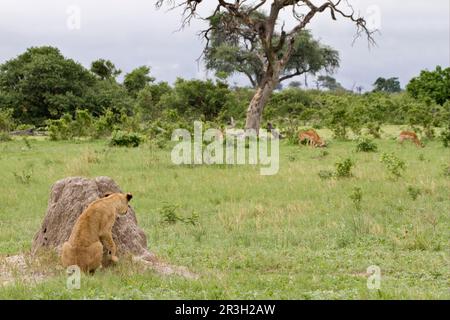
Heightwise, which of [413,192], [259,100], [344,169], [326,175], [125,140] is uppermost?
[259,100]

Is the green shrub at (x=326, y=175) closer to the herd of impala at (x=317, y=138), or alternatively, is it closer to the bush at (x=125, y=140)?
the herd of impala at (x=317, y=138)

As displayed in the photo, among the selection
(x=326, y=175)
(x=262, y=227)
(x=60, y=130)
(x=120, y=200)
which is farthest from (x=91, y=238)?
(x=60, y=130)

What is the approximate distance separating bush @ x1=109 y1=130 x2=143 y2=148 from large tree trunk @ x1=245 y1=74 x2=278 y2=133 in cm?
506

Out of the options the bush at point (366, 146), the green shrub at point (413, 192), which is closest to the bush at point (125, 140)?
the bush at point (366, 146)

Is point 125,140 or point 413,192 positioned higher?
point 125,140

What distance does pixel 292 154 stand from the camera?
1909cm

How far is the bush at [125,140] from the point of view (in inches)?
853

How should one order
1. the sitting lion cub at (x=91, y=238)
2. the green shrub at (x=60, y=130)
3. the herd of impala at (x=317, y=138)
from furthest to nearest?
the green shrub at (x=60, y=130) < the herd of impala at (x=317, y=138) < the sitting lion cub at (x=91, y=238)

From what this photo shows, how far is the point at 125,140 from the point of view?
21.7 metres

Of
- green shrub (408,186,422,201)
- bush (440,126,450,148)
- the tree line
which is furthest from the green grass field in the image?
the tree line

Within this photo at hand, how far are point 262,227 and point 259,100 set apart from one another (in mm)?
15780

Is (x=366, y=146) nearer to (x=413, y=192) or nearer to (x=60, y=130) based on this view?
(x=413, y=192)

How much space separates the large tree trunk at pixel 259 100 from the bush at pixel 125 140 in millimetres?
5062

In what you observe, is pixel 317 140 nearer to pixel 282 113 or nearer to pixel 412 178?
pixel 412 178
